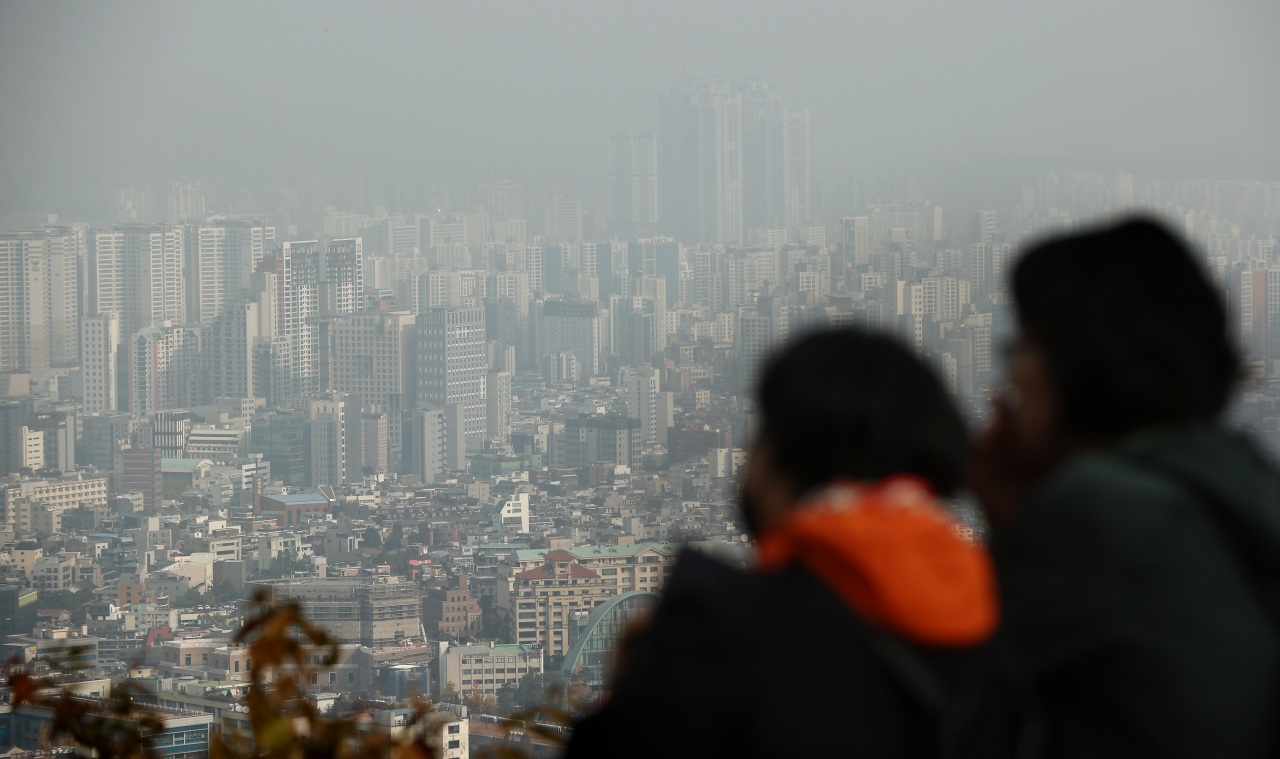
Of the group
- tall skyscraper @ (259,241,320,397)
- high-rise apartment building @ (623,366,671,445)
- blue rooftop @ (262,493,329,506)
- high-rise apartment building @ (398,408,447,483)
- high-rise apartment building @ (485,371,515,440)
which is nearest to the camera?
high-rise apartment building @ (623,366,671,445)

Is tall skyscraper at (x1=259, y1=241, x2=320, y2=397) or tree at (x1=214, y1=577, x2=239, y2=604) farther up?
tall skyscraper at (x1=259, y1=241, x2=320, y2=397)

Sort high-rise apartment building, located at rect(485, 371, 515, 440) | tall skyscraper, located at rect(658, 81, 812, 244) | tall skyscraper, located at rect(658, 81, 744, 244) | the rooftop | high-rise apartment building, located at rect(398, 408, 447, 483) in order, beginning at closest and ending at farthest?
the rooftop < tall skyscraper, located at rect(658, 81, 812, 244) < tall skyscraper, located at rect(658, 81, 744, 244) < high-rise apartment building, located at rect(485, 371, 515, 440) < high-rise apartment building, located at rect(398, 408, 447, 483)

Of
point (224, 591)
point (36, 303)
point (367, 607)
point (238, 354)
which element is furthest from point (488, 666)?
point (238, 354)

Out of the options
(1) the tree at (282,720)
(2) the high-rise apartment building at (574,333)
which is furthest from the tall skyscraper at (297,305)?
(1) the tree at (282,720)

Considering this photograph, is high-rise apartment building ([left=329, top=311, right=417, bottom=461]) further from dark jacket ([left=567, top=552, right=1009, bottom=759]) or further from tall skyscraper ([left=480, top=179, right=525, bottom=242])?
dark jacket ([left=567, top=552, right=1009, bottom=759])

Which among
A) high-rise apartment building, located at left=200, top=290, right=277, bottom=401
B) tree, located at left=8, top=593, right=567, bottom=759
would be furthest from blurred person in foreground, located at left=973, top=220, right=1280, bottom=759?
high-rise apartment building, located at left=200, top=290, right=277, bottom=401

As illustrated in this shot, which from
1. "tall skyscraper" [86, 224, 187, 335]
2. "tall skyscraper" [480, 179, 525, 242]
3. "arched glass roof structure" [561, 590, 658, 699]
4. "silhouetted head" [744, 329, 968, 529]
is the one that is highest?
"tall skyscraper" [480, 179, 525, 242]
